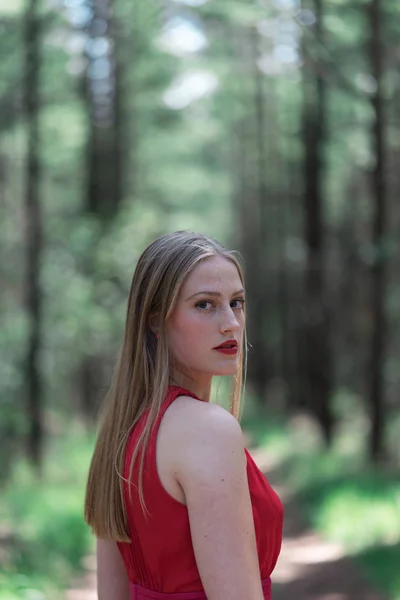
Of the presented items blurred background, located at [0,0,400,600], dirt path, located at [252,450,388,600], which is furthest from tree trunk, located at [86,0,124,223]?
dirt path, located at [252,450,388,600]

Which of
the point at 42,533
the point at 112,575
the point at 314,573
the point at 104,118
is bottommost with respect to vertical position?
the point at 314,573

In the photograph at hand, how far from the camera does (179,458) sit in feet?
6.94

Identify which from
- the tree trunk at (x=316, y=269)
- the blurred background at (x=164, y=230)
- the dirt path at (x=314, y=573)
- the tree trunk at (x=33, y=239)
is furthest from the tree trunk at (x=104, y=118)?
the dirt path at (x=314, y=573)

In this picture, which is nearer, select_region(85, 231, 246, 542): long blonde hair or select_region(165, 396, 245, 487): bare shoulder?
select_region(165, 396, 245, 487): bare shoulder

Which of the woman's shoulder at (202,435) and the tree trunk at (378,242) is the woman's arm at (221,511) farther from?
the tree trunk at (378,242)

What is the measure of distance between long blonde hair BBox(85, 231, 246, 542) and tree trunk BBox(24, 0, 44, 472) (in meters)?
12.0

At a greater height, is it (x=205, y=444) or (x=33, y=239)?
(x=33, y=239)

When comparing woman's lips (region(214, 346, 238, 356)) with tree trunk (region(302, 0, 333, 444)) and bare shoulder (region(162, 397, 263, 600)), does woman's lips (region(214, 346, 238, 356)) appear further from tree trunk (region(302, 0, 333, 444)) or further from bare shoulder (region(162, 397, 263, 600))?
tree trunk (region(302, 0, 333, 444))

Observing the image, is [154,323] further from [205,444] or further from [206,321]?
[205,444]

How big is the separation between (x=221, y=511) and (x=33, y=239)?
1335cm

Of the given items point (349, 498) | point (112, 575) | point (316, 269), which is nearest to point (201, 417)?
point (112, 575)

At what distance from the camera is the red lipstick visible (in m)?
2.41

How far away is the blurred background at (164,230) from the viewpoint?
1092 centimetres

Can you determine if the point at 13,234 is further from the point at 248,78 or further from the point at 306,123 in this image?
the point at 248,78
